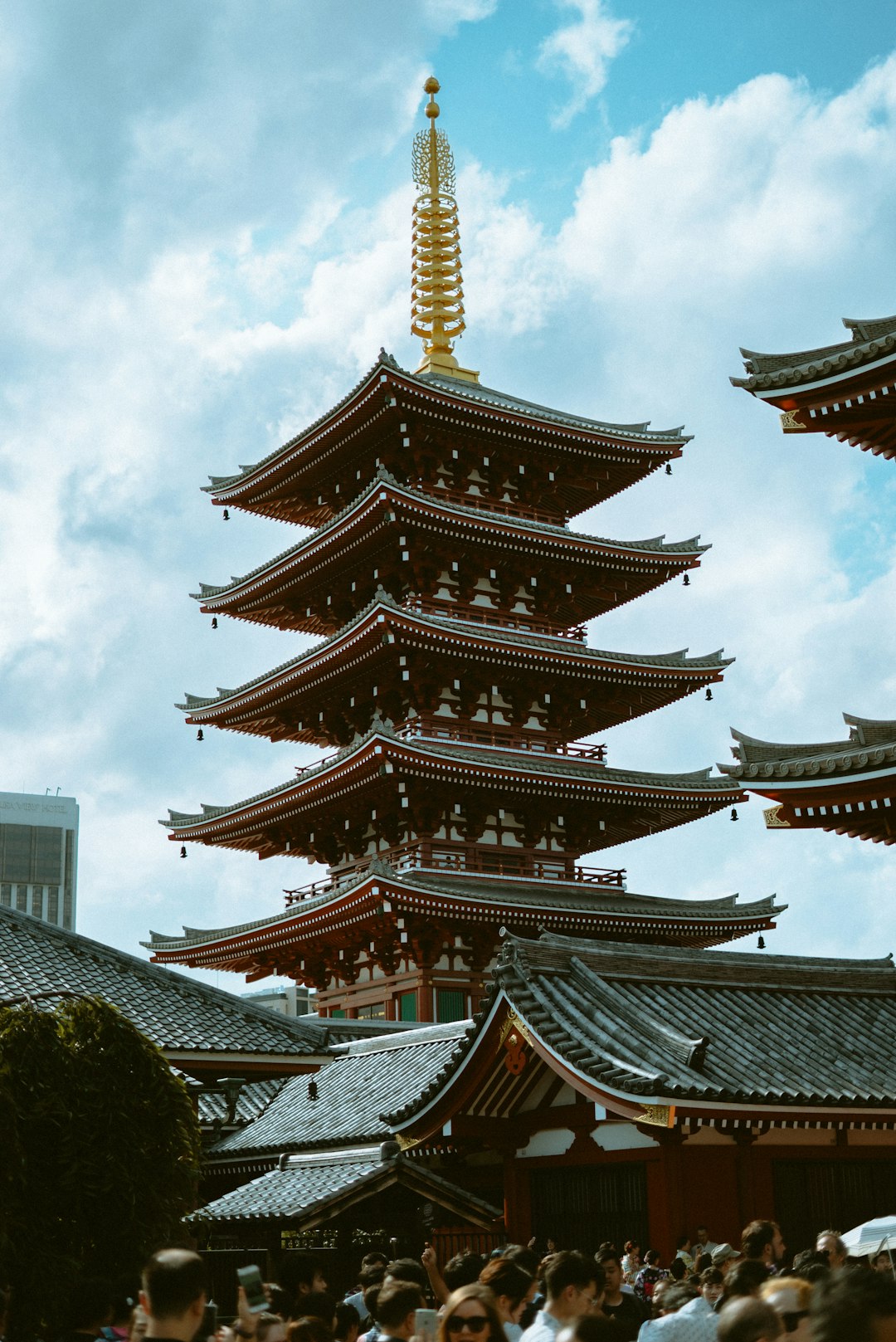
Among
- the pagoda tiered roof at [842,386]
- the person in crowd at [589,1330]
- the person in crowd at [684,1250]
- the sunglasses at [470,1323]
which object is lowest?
the person in crowd at [684,1250]

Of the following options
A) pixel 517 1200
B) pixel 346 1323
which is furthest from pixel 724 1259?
pixel 517 1200

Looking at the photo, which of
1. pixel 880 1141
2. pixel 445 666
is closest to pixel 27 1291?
pixel 880 1141

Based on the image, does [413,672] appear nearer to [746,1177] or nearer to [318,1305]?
[746,1177]

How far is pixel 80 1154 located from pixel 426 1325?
17.5 ft

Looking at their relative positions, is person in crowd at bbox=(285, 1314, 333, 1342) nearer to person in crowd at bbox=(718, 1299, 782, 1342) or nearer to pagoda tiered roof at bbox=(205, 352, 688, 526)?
person in crowd at bbox=(718, 1299, 782, 1342)

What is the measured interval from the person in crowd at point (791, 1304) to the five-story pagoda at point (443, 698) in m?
26.9

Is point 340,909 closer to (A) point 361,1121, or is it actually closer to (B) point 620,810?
(B) point 620,810

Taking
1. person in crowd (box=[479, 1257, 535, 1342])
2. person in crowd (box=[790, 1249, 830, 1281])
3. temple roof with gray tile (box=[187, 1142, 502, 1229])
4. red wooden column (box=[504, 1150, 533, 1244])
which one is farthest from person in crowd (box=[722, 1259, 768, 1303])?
red wooden column (box=[504, 1150, 533, 1244])

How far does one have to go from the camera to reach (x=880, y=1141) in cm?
1830

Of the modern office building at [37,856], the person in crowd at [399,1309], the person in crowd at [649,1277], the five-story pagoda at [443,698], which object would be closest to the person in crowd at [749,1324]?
the person in crowd at [399,1309]

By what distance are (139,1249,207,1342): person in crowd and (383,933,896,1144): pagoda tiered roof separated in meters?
10.8

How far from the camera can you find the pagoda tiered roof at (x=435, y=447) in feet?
120

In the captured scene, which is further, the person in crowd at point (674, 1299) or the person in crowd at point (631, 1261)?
the person in crowd at point (631, 1261)

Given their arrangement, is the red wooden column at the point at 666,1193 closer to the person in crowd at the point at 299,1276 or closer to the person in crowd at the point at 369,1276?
the person in crowd at the point at 369,1276
